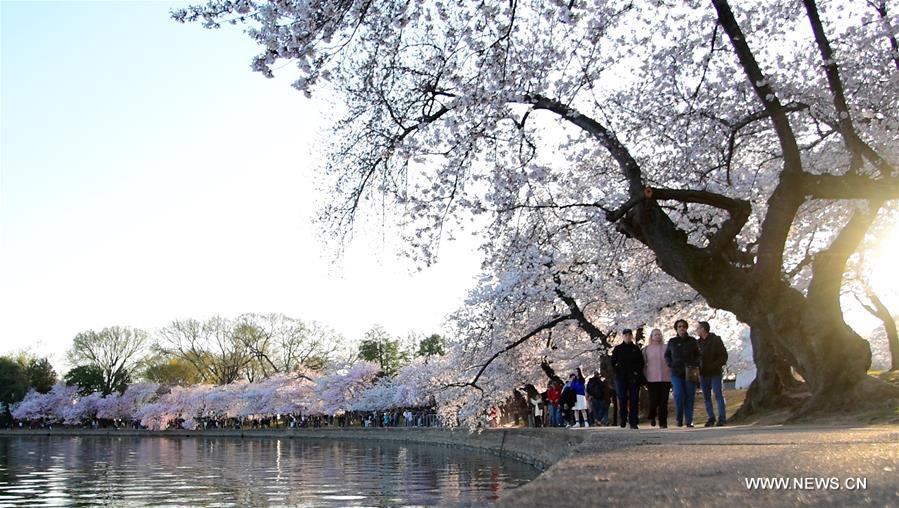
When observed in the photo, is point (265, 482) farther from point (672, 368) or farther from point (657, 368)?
point (672, 368)

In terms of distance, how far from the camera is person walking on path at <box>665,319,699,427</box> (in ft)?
36.1

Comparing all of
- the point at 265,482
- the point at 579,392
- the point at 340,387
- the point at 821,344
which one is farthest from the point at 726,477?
the point at 340,387

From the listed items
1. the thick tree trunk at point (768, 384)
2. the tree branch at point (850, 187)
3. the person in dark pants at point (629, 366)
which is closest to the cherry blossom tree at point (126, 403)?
the thick tree trunk at point (768, 384)

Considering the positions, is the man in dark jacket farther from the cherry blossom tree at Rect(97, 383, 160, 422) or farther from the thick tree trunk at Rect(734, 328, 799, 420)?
the cherry blossom tree at Rect(97, 383, 160, 422)

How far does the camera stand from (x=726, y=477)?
3.98 m

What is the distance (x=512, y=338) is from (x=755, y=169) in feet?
30.7

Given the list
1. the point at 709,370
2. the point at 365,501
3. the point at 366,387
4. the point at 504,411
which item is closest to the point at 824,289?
the point at 709,370

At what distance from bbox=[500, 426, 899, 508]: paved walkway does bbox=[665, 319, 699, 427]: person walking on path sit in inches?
195

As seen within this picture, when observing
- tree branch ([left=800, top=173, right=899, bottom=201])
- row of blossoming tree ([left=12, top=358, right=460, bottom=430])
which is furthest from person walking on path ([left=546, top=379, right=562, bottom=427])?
row of blossoming tree ([left=12, top=358, right=460, bottom=430])

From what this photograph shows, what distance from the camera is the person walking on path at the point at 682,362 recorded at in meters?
11.0

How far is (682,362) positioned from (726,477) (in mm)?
7432

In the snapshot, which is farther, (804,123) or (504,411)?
(504,411)

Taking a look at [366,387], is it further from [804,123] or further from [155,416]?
[804,123]

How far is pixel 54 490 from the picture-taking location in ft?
48.5
